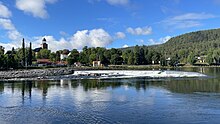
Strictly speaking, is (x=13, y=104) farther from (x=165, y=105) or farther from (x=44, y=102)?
(x=165, y=105)

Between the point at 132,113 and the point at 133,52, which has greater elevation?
the point at 133,52

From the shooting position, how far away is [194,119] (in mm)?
20125

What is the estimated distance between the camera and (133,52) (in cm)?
15500

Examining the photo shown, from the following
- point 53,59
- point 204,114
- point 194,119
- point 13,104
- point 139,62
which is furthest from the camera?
point 53,59

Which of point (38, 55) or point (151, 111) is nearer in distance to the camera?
point (151, 111)

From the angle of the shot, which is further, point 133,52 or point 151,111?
point 133,52

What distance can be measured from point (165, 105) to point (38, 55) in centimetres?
15440

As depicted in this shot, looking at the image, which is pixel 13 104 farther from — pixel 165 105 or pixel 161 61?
pixel 161 61

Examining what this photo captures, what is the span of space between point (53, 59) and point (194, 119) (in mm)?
151603

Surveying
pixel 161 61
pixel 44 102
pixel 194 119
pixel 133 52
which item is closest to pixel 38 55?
pixel 133 52

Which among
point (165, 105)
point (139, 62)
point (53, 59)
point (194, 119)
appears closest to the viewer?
point (194, 119)

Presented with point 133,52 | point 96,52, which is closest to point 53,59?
point 96,52

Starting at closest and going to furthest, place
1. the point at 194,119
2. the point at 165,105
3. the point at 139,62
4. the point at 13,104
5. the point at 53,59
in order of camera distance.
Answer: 1. the point at 194,119
2. the point at 165,105
3. the point at 13,104
4. the point at 139,62
5. the point at 53,59

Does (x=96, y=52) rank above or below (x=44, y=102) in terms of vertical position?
above
